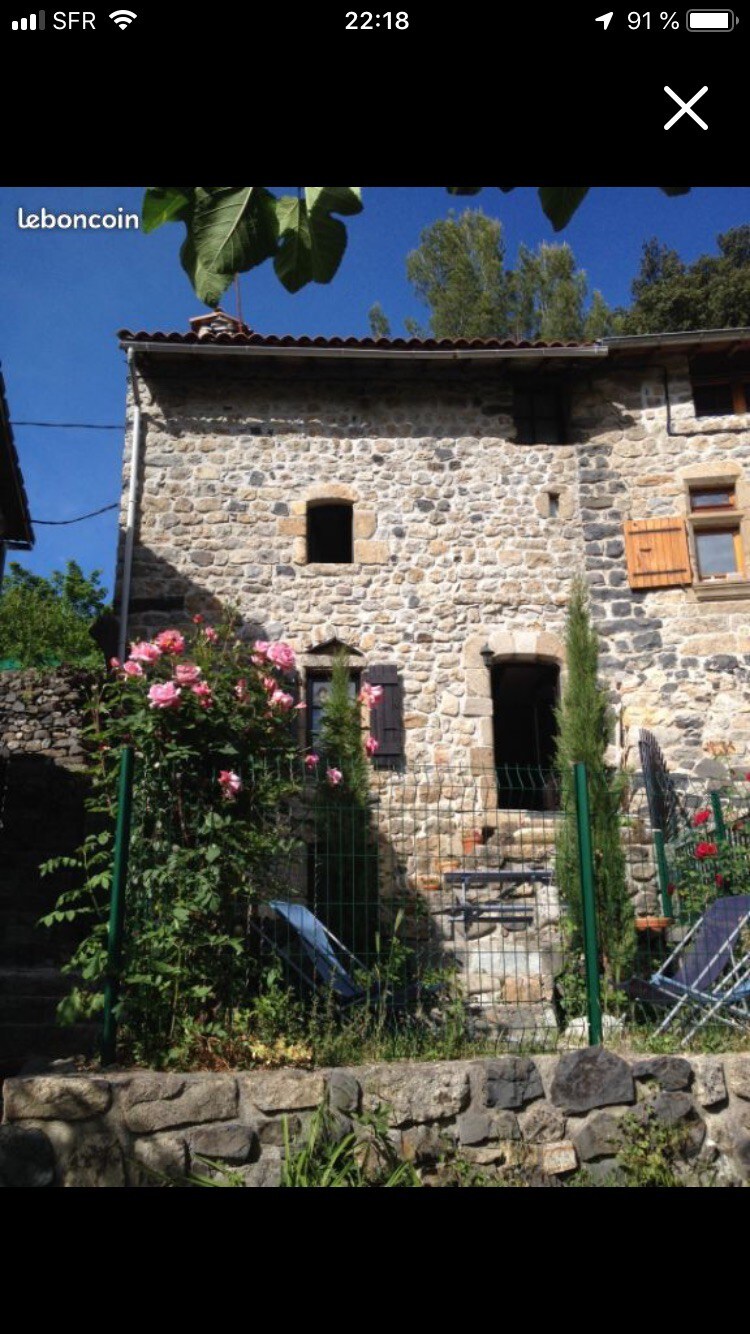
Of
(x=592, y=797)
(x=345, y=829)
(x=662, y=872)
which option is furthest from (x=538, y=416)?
(x=345, y=829)

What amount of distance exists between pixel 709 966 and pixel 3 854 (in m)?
6.64

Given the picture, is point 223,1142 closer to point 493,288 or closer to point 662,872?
point 662,872

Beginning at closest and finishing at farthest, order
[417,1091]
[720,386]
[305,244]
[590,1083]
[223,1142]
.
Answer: [305,244] → [223,1142] → [417,1091] → [590,1083] → [720,386]

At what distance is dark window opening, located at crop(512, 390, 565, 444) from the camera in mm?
11156

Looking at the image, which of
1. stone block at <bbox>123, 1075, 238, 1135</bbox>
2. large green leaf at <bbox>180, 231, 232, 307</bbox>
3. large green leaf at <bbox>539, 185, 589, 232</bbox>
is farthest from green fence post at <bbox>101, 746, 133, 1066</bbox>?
large green leaf at <bbox>539, 185, 589, 232</bbox>

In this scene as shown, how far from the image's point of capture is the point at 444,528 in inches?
422

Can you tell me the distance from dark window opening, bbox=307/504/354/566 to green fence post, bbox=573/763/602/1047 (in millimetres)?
7138

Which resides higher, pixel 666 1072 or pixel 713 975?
pixel 713 975

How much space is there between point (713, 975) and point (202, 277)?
4.29m
